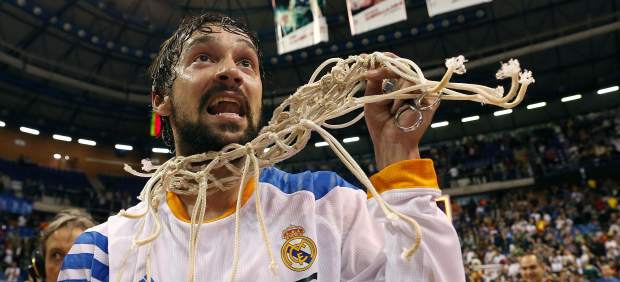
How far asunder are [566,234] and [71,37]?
16805 mm

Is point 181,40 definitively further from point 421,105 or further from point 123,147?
point 123,147

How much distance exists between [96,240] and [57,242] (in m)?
1.69

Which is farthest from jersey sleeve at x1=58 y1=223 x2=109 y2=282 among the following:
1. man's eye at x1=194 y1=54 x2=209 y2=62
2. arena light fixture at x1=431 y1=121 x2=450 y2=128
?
arena light fixture at x1=431 y1=121 x2=450 y2=128

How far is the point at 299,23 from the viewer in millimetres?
10336

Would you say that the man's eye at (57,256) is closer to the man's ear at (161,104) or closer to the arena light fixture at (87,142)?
the man's ear at (161,104)

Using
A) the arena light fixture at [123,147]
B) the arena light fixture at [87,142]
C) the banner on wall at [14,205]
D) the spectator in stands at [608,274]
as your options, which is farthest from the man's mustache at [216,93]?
the arena light fixture at [123,147]

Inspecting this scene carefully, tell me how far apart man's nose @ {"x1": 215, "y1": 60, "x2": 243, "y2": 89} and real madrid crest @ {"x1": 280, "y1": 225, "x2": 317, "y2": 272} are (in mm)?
436

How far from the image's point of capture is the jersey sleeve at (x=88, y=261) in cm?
138

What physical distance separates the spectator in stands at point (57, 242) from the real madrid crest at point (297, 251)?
202 cm

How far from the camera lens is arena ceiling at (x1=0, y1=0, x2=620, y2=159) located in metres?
15.8

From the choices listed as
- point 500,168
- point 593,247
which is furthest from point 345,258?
point 500,168

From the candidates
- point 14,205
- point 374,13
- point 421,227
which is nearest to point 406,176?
point 421,227

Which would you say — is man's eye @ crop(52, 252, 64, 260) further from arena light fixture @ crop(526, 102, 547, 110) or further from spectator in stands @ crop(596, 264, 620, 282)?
arena light fixture @ crop(526, 102, 547, 110)

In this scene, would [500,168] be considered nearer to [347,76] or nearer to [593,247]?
[593,247]
